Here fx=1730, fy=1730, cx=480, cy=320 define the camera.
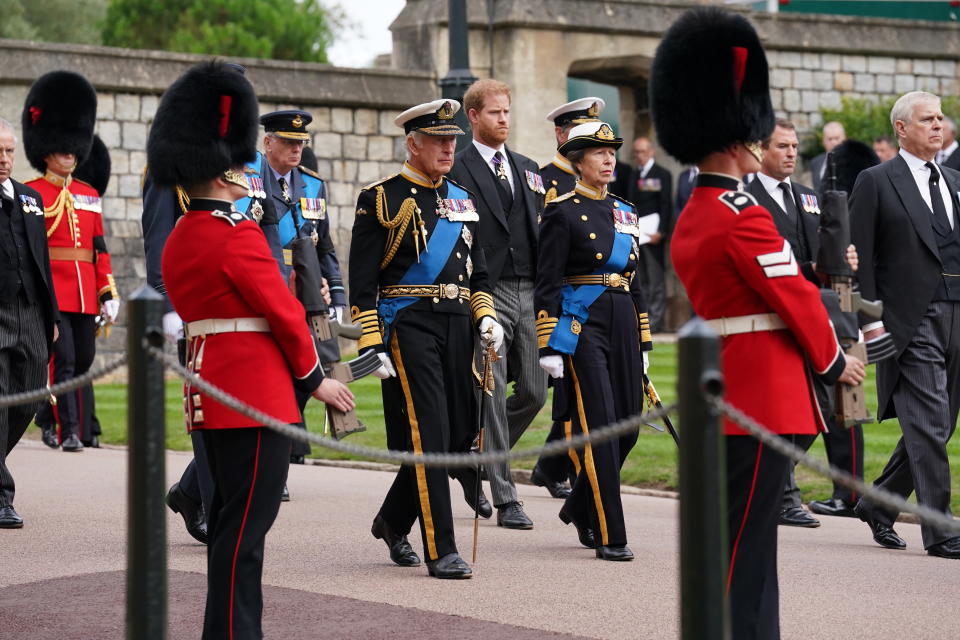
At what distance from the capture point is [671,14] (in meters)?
19.8

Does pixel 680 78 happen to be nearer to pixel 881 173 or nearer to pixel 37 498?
pixel 881 173

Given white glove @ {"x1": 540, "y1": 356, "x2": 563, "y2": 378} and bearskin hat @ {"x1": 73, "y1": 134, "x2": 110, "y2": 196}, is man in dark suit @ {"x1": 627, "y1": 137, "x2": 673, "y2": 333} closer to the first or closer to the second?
bearskin hat @ {"x1": 73, "y1": 134, "x2": 110, "y2": 196}

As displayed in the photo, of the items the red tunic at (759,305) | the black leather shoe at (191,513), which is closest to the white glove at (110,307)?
the black leather shoe at (191,513)

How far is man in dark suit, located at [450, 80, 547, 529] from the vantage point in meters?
8.90

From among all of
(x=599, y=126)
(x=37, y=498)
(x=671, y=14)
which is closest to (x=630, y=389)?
(x=599, y=126)

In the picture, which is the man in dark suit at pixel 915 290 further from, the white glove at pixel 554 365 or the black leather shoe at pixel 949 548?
the white glove at pixel 554 365

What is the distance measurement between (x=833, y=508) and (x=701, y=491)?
218 inches

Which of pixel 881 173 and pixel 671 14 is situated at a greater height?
pixel 671 14

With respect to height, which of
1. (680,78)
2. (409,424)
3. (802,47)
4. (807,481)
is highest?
(802,47)

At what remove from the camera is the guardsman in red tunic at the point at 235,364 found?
5.19m

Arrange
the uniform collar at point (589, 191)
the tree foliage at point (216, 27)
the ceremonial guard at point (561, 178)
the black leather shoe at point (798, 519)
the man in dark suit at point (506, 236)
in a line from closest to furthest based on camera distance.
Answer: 1. the uniform collar at point (589, 191)
2. the black leather shoe at point (798, 519)
3. the man in dark suit at point (506, 236)
4. the ceremonial guard at point (561, 178)
5. the tree foliage at point (216, 27)

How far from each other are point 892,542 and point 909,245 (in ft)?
4.46

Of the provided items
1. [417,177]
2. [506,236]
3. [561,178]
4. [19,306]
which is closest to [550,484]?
[506,236]

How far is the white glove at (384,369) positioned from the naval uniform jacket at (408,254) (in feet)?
0.58
